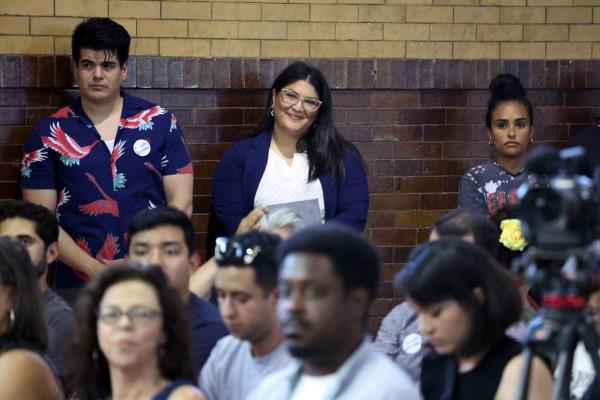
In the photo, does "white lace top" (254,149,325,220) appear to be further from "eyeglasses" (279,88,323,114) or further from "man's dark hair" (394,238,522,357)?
"man's dark hair" (394,238,522,357)

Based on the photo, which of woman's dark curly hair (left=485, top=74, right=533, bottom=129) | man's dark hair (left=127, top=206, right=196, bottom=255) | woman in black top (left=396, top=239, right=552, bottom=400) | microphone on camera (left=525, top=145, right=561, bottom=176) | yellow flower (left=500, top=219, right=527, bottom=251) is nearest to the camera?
microphone on camera (left=525, top=145, right=561, bottom=176)

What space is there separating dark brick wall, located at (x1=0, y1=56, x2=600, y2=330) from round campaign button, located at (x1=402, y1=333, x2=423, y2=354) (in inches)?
109

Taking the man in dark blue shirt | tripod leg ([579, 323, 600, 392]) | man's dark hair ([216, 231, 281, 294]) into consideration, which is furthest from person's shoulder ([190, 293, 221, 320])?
tripod leg ([579, 323, 600, 392])

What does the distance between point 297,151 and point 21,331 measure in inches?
106

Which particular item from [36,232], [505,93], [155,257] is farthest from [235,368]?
[505,93]

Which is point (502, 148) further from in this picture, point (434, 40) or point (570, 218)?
point (570, 218)

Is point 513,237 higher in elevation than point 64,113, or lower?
lower

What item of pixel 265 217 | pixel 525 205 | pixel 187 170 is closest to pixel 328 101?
pixel 187 170

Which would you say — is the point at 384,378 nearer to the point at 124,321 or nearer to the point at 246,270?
the point at 124,321

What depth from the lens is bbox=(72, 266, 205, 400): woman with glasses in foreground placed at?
4.51 metres

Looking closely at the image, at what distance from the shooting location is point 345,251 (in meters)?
3.69

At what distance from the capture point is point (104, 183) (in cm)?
721

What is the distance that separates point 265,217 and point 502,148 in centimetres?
211

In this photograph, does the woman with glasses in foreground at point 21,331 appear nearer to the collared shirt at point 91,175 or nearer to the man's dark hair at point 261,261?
the man's dark hair at point 261,261
